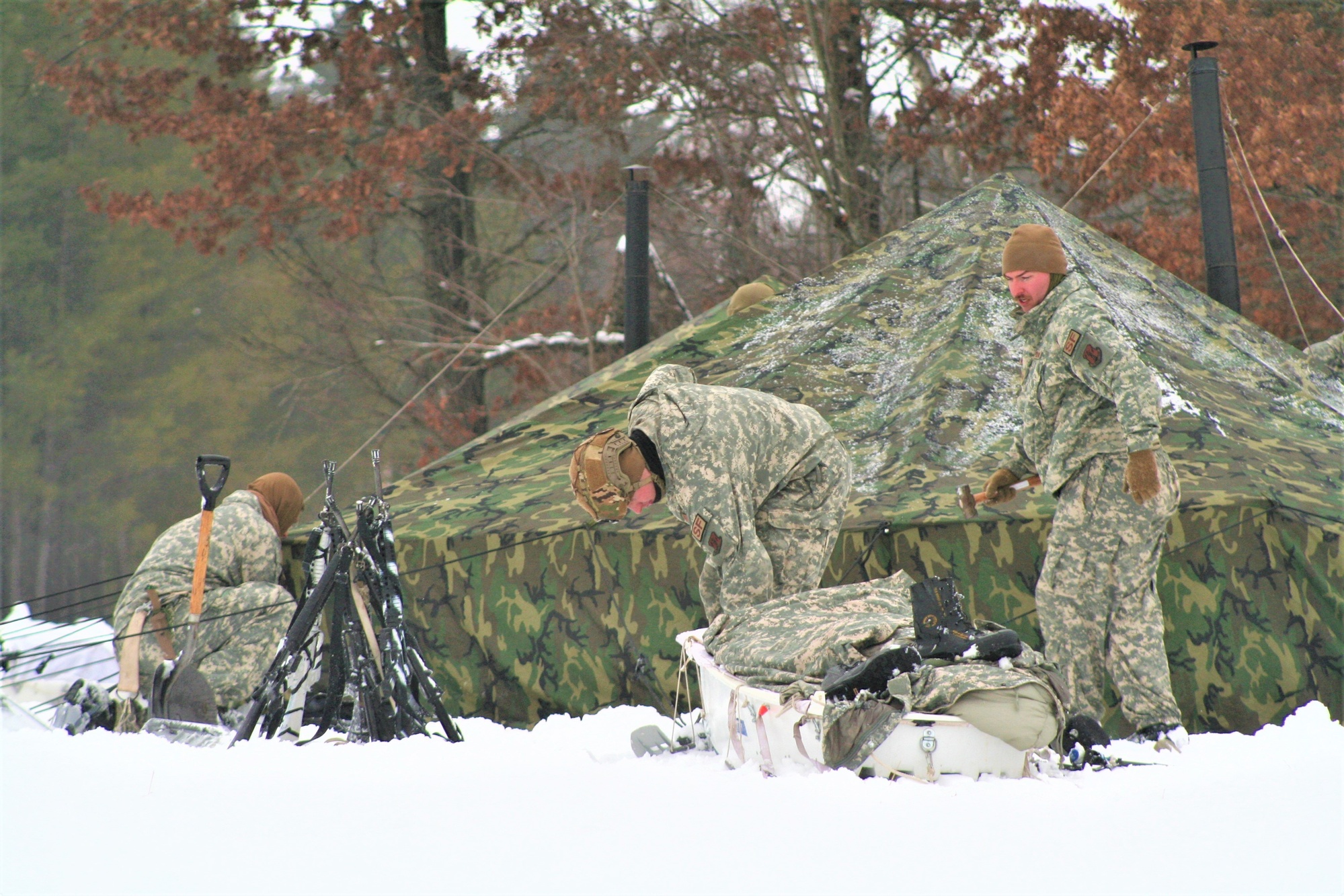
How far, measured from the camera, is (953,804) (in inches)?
99.0

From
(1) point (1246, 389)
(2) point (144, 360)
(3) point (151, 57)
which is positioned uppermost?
(3) point (151, 57)

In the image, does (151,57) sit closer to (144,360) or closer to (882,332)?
(144,360)

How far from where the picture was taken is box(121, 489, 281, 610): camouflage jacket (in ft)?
14.5

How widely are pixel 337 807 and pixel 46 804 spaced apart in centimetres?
73

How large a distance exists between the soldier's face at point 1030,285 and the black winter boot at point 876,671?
4.56 feet

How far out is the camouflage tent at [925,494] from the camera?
3693 mm

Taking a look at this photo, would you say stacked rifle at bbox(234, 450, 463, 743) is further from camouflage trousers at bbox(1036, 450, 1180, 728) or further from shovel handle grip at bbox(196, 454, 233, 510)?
camouflage trousers at bbox(1036, 450, 1180, 728)

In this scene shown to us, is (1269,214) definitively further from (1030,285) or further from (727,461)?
(727,461)

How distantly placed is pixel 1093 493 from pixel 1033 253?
735 millimetres

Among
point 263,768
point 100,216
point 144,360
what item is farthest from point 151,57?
point 263,768

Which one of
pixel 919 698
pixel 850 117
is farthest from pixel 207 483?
pixel 850 117

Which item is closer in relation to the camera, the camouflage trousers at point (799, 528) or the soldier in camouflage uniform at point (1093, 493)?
the soldier in camouflage uniform at point (1093, 493)

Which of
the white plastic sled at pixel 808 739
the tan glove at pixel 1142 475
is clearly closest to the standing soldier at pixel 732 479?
the white plastic sled at pixel 808 739

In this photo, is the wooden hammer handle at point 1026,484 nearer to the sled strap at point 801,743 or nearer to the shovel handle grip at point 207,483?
the sled strap at point 801,743
